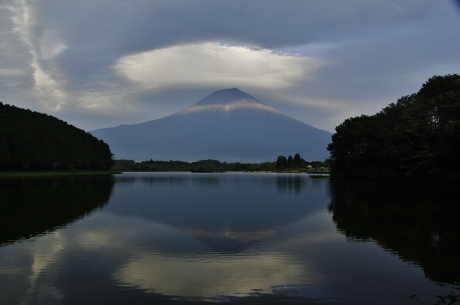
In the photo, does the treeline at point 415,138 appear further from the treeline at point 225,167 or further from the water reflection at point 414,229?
the treeline at point 225,167

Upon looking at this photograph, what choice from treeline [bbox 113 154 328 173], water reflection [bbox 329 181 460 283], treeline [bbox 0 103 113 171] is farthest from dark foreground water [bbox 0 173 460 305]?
treeline [bbox 113 154 328 173]

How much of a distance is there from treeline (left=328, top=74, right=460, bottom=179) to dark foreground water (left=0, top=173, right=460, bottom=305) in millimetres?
26610

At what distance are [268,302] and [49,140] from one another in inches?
3125

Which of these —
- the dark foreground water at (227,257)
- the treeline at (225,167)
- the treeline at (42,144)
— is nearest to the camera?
the dark foreground water at (227,257)

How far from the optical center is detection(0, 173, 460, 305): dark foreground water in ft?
23.4

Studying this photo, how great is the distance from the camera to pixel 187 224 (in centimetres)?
1520

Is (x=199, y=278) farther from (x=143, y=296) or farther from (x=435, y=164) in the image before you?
(x=435, y=164)

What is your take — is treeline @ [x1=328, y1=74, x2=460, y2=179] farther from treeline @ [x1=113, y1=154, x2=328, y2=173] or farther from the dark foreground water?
treeline @ [x1=113, y1=154, x2=328, y2=173]

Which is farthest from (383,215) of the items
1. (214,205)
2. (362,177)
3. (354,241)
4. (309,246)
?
(362,177)

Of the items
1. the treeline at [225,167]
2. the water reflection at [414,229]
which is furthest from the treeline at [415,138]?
the treeline at [225,167]

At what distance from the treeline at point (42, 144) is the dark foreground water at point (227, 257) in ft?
189

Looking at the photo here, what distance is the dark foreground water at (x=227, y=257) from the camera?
714 cm

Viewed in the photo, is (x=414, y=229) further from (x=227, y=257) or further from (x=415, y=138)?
(x=415, y=138)

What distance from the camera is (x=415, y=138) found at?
4634 centimetres
